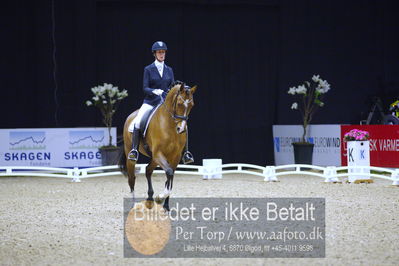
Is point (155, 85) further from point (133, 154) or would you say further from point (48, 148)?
point (48, 148)

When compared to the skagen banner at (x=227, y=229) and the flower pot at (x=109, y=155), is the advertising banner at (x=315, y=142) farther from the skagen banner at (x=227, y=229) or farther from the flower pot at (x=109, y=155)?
the skagen banner at (x=227, y=229)

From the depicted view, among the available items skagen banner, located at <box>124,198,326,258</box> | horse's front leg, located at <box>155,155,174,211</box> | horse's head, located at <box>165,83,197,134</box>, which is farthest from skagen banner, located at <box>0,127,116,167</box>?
horse's head, located at <box>165,83,197,134</box>

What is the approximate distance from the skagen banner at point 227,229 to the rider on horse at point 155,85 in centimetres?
70

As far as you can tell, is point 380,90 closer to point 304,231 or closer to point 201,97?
point 201,97

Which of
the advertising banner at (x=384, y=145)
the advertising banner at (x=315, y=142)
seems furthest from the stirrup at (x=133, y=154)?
the advertising banner at (x=315, y=142)

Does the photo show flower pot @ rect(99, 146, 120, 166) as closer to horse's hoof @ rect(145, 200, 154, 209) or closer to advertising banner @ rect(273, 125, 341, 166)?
advertising banner @ rect(273, 125, 341, 166)

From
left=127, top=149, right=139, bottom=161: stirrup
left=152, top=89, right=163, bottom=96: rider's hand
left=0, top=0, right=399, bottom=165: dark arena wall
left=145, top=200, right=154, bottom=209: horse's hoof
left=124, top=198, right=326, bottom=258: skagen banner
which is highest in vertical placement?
left=0, top=0, right=399, bottom=165: dark arena wall

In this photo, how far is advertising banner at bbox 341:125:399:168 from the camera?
1195cm

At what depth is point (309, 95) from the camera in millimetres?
14531

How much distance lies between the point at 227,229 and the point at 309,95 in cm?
936

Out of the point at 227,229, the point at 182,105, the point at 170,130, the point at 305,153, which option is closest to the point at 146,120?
the point at 170,130

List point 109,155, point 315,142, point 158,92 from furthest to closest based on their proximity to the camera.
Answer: point 315,142 < point 109,155 < point 158,92

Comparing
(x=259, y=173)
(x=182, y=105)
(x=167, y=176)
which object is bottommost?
(x=259, y=173)

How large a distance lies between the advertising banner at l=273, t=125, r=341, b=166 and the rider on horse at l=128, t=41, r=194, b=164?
6.75m
